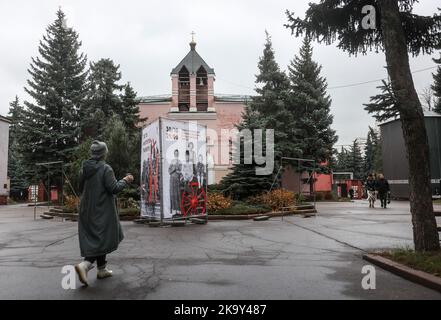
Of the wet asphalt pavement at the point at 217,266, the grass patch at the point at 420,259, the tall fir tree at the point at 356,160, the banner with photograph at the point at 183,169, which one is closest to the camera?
the wet asphalt pavement at the point at 217,266

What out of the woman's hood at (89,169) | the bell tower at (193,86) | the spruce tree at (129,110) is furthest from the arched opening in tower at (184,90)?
the woman's hood at (89,169)

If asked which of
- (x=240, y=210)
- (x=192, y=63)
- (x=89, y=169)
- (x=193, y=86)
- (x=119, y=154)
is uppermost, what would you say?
(x=192, y=63)

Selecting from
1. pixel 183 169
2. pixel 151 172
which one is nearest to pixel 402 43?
pixel 183 169

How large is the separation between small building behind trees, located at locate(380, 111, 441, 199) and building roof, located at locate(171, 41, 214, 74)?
1695 cm

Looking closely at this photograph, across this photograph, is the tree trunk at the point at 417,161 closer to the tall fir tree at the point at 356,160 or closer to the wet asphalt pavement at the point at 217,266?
the wet asphalt pavement at the point at 217,266

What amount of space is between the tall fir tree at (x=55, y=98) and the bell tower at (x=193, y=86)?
328 inches

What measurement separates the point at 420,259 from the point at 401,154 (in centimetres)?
2598

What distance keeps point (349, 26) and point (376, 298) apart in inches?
224

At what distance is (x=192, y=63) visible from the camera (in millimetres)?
39500

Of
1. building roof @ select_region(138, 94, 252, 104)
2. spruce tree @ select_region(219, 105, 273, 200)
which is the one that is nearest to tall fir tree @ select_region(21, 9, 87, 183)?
building roof @ select_region(138, 94, 252, 104)

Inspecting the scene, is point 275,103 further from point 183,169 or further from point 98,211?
point 98,211

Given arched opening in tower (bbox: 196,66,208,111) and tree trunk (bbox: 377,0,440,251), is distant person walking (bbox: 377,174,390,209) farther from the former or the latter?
arched opening in tower (bbox: 196,66,208,111)

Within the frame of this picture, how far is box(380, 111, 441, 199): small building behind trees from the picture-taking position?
2833 centimetres

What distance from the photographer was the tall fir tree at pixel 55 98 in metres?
33.9
